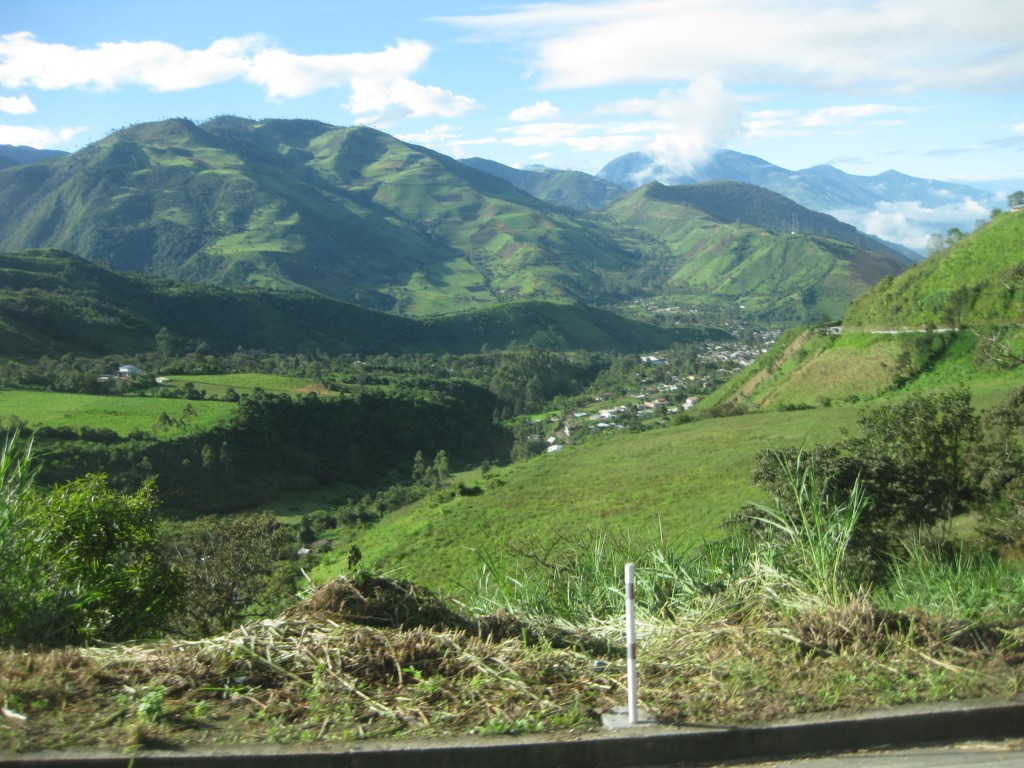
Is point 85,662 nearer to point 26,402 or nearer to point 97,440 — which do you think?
point 97,440

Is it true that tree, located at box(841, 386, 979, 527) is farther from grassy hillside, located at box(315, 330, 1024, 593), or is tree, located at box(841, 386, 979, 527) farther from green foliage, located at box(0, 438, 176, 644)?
green foliage, located at box(0, 438, 176, 644)

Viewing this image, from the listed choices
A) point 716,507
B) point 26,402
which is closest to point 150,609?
point 716,507

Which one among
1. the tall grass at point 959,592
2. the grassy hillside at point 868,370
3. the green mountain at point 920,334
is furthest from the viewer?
the green mountain at point 920,334

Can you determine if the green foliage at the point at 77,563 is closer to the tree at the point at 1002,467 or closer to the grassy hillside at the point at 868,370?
the tree at the point at 1002,467

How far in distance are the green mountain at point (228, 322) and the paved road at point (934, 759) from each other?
95095 mm

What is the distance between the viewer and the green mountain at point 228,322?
97438mm

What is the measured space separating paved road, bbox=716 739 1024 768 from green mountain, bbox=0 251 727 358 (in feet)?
312

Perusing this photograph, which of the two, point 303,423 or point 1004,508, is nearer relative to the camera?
point 1004,508

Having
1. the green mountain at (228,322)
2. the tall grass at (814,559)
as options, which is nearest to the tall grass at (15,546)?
the tall grass at (814,559)

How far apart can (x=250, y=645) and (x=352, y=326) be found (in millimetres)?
138650

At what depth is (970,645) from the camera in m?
5.26

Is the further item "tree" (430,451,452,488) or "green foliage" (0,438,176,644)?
"tree" (430,451,452,488)

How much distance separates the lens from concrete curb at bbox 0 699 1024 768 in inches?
167

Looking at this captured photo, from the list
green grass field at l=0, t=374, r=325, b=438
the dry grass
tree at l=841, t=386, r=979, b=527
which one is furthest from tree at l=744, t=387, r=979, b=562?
green grass field at l=0, t=374, r=325, b=438
